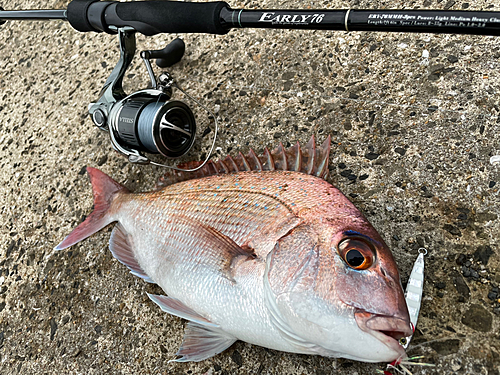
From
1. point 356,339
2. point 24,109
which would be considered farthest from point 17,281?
point 356,339

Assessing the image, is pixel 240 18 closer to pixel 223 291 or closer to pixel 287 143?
pixel 287 143

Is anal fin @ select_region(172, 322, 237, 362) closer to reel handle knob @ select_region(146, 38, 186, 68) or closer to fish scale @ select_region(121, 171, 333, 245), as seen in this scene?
fish scale @ select_region(121, 171, 333, 245)

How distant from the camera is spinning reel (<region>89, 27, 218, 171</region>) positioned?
5.27 feet

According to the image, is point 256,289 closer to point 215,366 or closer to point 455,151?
point 215,366

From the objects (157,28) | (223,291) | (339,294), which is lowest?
(223,291)

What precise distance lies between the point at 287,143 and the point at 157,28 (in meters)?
0.78

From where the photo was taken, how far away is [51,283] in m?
1.92

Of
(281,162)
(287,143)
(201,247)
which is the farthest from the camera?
(287,143)

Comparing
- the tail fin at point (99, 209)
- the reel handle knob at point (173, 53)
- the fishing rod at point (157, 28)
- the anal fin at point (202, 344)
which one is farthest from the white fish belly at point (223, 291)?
the reel handle knob at point (173, 53)

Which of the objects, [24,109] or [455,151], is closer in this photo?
[455,151]

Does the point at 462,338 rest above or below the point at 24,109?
below

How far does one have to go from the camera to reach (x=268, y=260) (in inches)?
43.1

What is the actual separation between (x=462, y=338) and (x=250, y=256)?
2.43 feet

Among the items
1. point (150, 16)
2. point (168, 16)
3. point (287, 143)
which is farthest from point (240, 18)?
point (287, 143)
